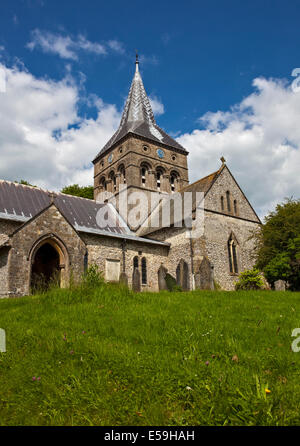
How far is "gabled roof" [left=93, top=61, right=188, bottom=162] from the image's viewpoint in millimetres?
33691

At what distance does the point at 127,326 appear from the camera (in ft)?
18.1

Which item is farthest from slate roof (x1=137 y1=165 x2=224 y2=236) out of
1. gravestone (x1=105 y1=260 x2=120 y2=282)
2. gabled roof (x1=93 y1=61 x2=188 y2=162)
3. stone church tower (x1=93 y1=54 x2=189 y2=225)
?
gabled roof (x1=93 y1=61 x2=188 y2=162)

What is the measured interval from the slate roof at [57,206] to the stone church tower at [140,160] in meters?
7.99

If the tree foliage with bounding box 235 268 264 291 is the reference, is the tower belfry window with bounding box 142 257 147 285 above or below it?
above

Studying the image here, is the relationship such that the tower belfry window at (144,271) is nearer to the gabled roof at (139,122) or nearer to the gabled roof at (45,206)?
the gabled roof at (45,206)

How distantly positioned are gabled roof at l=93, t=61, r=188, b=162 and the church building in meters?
1.99

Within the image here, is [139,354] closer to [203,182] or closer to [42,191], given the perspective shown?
[42,191]

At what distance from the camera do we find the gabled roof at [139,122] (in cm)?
3369

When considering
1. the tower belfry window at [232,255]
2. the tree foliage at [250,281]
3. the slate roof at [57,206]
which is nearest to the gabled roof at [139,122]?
the slate roof at [57,206]

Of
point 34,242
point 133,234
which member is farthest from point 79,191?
point 34,242

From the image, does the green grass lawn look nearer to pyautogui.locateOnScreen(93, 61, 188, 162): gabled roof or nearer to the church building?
the church building

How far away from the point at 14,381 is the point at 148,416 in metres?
1.87
